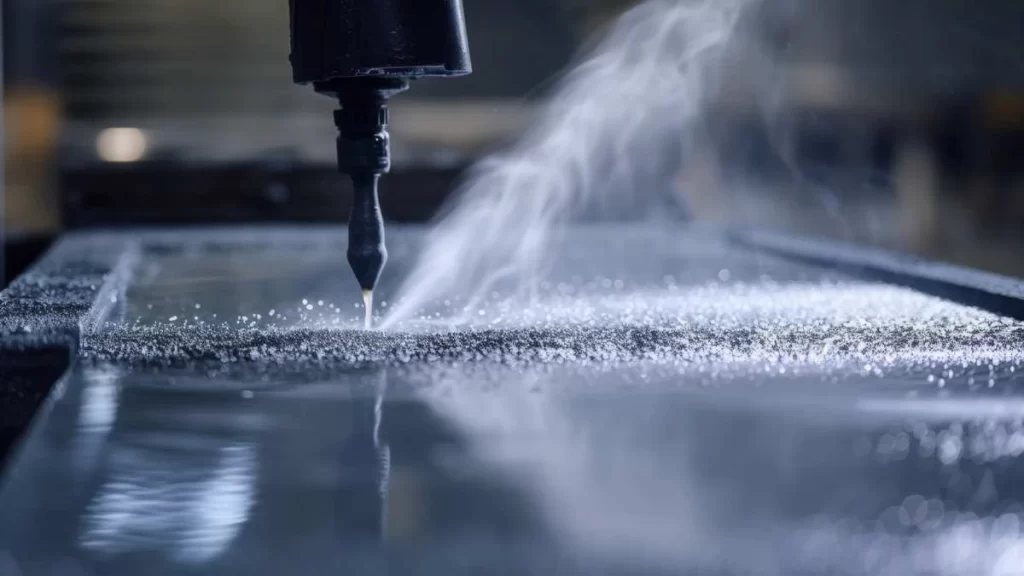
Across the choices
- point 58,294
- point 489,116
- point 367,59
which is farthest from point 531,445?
point 489,116

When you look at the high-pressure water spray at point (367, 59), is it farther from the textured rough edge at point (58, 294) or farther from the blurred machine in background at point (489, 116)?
the blurred machine in background at point (489, 116)

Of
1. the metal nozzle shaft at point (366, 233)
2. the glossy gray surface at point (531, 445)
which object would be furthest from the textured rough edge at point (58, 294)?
the metal nozzle shaft at point (366, 233)

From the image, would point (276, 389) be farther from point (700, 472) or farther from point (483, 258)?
point (483, 258)

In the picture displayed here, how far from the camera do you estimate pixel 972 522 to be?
1.44 feet

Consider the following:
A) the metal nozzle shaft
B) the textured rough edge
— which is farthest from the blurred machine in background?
the metal nozzle shaft

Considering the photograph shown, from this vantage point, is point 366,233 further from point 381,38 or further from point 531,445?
point 531,445

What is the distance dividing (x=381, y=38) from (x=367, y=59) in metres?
0.02

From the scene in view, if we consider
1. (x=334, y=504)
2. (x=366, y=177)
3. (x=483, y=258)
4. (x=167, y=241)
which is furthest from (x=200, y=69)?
(x=334, y=504)

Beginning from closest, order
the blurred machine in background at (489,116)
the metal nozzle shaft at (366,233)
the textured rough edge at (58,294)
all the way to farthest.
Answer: the textured rough edge at (58,294)
the metal nozzle shaft at (366,233)
the blurred machine in background at (489,116)

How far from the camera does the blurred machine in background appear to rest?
2.40 meters

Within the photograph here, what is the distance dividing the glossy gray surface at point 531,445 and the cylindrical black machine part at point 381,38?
0.69ft

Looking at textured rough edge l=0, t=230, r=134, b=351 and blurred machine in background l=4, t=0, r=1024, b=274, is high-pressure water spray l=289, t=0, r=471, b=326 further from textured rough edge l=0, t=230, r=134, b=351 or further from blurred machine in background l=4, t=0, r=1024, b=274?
blurred machine in background l=4, t=0, r=1024, b=274

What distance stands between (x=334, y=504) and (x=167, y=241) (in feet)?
4.38

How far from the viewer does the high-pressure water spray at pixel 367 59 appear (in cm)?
81
